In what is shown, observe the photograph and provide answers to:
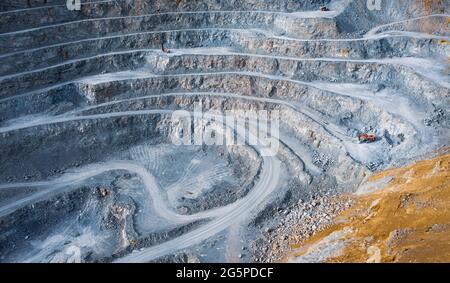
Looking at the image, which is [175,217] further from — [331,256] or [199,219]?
[331,256]

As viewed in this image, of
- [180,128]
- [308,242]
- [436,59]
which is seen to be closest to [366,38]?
[436,59]

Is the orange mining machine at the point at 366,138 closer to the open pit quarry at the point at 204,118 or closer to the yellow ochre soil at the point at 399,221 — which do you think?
the open pit quarry at the point at 204,118

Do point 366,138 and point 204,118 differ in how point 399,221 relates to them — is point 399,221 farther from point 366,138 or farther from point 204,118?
point 204,118

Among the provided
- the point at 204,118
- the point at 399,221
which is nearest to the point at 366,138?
the point at 399,221

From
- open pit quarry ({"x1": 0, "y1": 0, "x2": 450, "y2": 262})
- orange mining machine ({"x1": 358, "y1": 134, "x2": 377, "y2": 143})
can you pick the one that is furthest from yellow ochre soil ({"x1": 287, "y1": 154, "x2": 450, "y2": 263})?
orange mining machine ({"x1": 358, "y1": 134, "x2": 377, "y2": 143})

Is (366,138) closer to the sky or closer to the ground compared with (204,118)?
closer to the ground

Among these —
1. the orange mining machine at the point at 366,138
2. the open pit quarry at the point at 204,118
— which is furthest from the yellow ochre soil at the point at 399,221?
the orange mining machine at the point at 366,138
